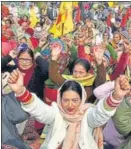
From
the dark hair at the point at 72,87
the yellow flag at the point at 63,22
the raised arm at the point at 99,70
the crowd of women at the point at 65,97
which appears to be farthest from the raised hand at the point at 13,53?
the yellow flag at the point at 63,22

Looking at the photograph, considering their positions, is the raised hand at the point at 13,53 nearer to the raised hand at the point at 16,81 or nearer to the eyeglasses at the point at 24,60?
the eyeglasses at the point at 24,60

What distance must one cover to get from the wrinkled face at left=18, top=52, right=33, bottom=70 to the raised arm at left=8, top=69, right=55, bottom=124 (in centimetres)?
210

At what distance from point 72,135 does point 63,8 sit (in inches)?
397

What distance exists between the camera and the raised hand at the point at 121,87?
411 centimetres

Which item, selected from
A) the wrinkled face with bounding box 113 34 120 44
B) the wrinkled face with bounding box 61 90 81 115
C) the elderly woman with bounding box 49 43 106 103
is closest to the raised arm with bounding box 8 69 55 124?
the wrinkled face with bounding box 61 90 81 115

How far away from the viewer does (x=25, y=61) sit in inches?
255

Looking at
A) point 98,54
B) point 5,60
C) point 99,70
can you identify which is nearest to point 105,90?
point 98,54

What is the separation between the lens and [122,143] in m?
4.61

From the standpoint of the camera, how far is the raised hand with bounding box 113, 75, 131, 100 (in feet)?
13.5

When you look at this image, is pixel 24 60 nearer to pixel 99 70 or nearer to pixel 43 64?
pixel 43 64

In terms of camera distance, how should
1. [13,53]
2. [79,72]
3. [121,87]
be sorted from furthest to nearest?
1. [13,53]
2. [79,72]
3. [121,87]

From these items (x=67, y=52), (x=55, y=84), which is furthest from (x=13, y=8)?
(x=55, y=84)

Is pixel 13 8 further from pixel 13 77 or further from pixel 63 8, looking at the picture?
pixel 13 77

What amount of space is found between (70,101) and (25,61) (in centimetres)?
203
